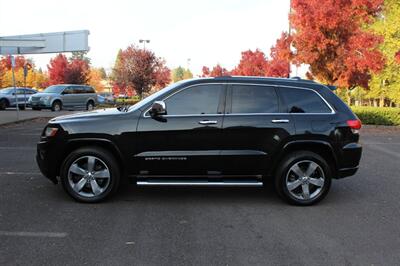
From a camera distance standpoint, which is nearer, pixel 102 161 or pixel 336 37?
pixel 102 161

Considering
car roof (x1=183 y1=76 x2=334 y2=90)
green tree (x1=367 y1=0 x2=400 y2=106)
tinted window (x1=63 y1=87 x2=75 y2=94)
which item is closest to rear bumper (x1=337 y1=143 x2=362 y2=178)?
car roof (x1=183 y1=76 x2=334 y2=90)

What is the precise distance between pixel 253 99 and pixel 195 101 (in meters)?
0.80

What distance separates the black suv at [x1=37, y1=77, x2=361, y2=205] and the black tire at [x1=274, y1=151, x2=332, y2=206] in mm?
14

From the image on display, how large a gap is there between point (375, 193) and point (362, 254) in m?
2.69

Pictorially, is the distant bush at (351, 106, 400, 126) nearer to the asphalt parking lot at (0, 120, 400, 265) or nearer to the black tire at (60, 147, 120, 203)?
the asphalt parking lot at (0, 120, 400, 265)

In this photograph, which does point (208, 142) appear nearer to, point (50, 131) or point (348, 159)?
point (348, 159)

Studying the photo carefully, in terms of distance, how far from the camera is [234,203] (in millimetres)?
6047

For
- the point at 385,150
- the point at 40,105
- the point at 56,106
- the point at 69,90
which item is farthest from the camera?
the point at 69,90

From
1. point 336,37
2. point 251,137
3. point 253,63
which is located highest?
point 253,63

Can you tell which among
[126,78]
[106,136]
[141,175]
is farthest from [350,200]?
[126,78]

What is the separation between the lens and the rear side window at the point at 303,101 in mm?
6027

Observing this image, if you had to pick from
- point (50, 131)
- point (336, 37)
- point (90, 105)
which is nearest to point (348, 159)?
point (50, 131)

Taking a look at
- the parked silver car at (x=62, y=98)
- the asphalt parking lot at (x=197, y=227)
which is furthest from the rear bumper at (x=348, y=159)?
the parked silver car at (x=62, y=98)

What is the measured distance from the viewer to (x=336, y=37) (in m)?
17.6
